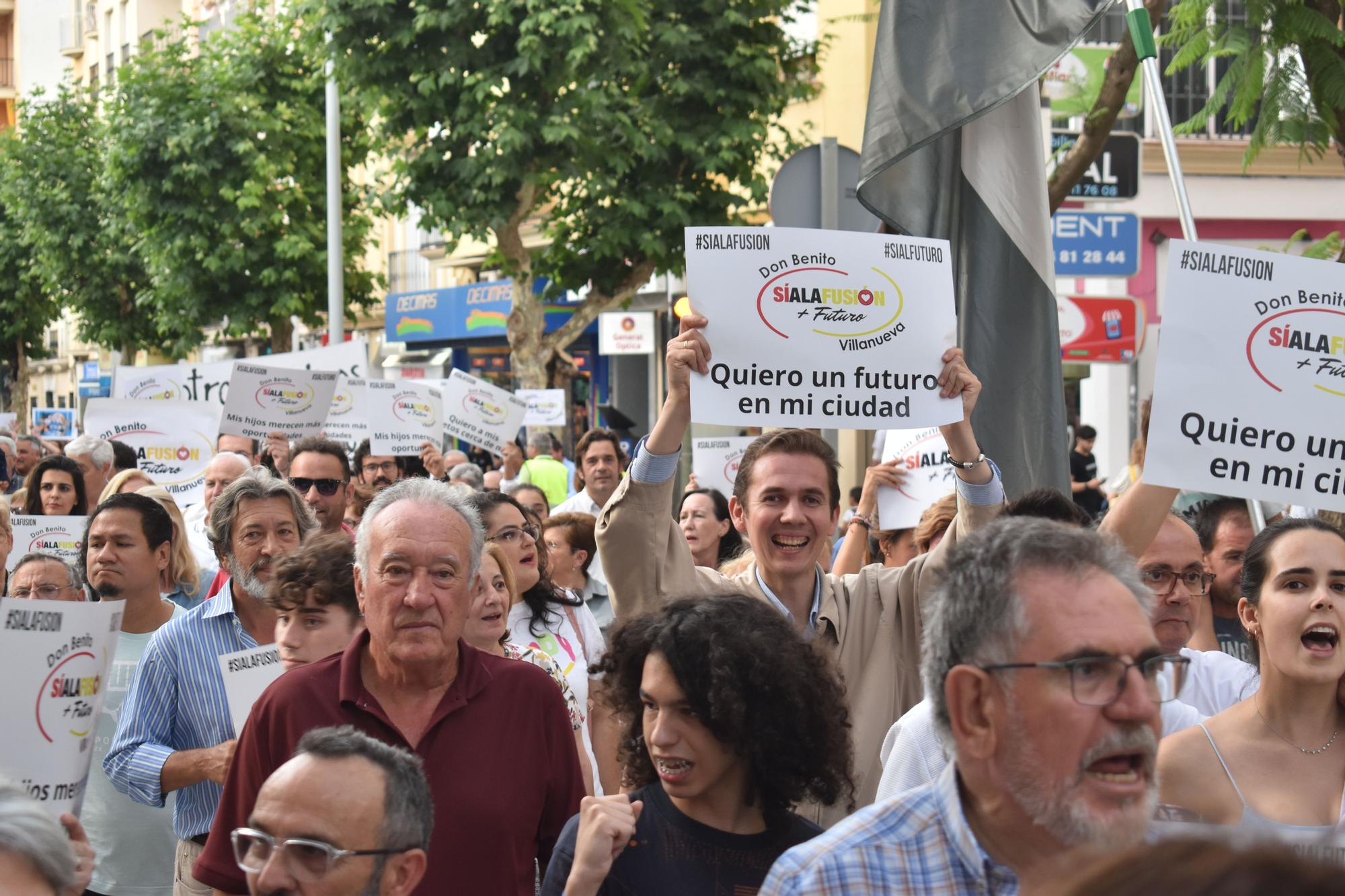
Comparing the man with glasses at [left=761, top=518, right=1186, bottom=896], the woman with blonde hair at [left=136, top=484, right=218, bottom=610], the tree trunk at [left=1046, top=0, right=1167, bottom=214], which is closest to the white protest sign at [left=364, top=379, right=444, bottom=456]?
the tree trunk at [left=1046, top=0, right=1167, bottom=214]

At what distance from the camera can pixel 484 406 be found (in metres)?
13.8

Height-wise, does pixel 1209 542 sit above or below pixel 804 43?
below

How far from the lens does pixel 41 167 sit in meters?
37.8

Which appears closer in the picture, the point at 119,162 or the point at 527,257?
the point at 527,257

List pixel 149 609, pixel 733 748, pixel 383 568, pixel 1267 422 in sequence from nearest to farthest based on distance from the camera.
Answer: pixel 733 748 → pixel 383 568 → pixel 1267 422 → pixel 149 609

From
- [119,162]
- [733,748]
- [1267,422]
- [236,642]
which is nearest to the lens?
[733,748]

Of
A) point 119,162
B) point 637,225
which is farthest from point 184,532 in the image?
point 119,162

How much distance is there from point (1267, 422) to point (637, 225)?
59.2 feet

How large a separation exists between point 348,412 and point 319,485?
18.6ft

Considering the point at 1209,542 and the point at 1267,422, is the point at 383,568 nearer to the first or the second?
the point at 1267,422

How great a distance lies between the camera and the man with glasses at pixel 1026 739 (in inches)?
87.0

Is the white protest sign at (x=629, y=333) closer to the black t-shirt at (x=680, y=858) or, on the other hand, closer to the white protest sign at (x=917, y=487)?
the white protest sign at (x=917, y=487)

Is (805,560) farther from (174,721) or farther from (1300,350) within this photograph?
(174,721)

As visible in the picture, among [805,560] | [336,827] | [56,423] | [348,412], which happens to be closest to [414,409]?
[348,412]
